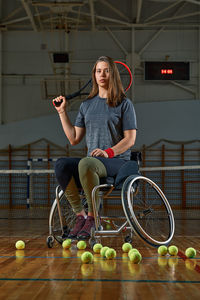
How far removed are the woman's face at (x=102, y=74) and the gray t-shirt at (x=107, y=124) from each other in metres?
0.15

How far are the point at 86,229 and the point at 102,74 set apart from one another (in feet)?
3.68

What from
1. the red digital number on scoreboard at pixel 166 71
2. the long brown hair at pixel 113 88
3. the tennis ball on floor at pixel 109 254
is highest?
the red digital number on scoreboard at pixel 166 71

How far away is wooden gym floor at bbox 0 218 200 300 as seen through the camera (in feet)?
4.91

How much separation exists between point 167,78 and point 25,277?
37.5 feet

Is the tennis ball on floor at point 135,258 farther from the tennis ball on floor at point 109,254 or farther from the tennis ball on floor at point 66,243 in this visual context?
the tennis ball on floor at point 66,243

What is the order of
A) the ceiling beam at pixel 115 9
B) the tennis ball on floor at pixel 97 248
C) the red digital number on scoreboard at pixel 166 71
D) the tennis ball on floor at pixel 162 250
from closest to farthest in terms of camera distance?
the tennis ball on floor at pixel 162 250
the tennis ball on floor at pixel 97 248
the red digital number on scoreboard at pixel 166 71
the ceiling beam at pixel 115 9

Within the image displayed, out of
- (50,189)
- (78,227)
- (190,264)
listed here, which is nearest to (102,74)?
(78,227)

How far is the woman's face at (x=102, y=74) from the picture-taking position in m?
3.02

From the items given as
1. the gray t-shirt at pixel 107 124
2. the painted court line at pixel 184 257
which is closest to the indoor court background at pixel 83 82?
the gray t-shirt at pixel 107 124

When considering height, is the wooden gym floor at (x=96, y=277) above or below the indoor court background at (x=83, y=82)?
below

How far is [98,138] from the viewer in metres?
2.88

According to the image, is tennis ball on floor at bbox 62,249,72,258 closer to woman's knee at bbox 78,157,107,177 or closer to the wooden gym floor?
the wooden gym floor

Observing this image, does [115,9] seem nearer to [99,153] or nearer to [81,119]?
[81,119]

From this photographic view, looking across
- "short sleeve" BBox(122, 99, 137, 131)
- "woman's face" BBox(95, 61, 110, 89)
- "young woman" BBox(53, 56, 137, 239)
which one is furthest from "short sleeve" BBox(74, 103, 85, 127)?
"short sleeve" BBox(122, 99, 137, 131)
